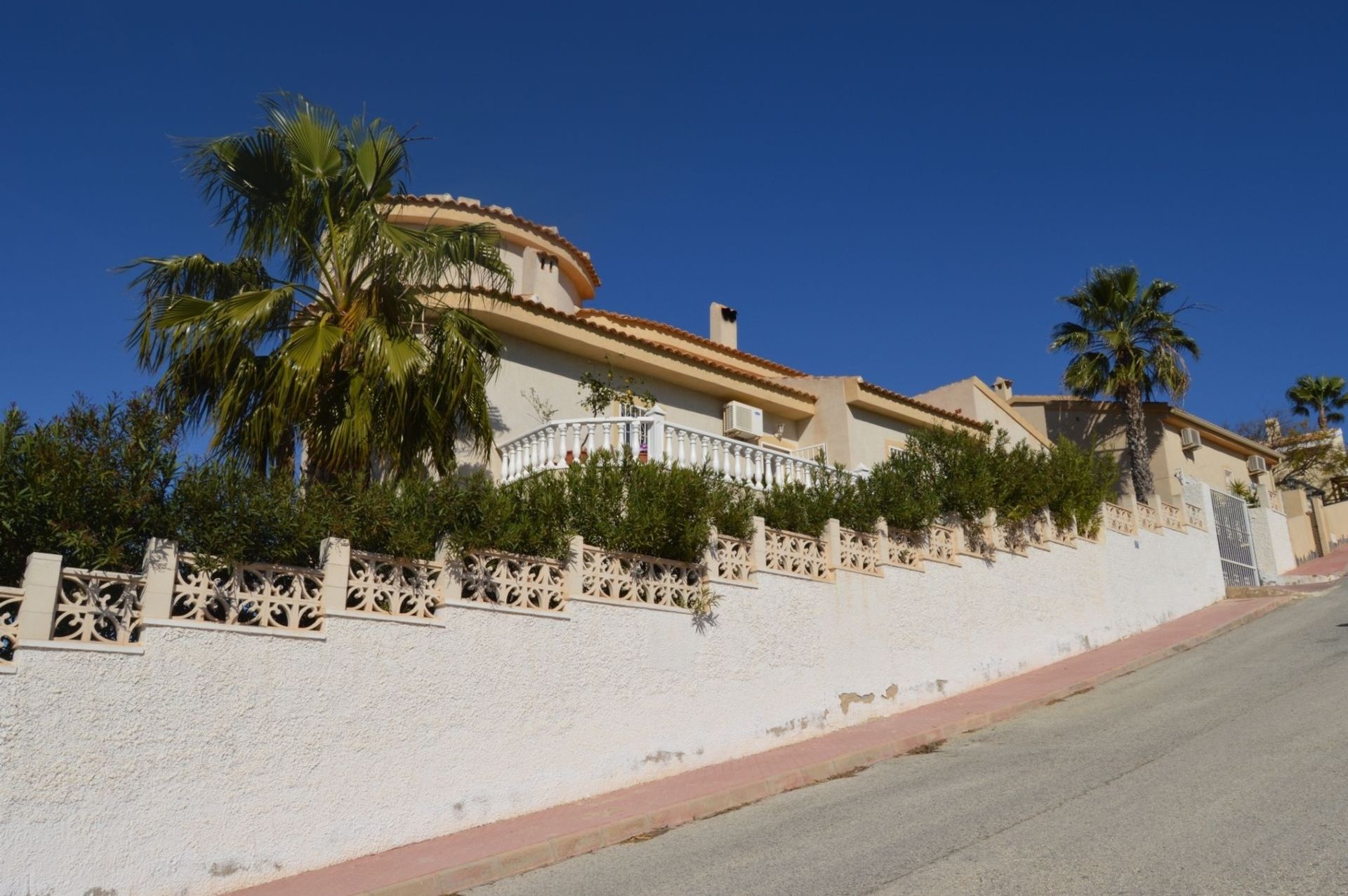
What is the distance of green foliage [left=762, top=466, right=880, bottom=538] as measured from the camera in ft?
38.2

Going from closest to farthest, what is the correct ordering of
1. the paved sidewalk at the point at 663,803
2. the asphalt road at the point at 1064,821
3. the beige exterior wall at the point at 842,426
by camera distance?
the asphalt road at the point at 1064,821 → the paved sidewalk at the point at 663,803 → the beige exterior wall at the point at 842,426

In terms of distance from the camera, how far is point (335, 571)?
24.8 feet

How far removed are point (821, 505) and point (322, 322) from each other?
6.09 m

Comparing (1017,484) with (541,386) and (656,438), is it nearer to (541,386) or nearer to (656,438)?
(656,438)

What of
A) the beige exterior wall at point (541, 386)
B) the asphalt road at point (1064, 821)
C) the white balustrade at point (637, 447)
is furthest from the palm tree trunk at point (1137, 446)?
the white balustrade at point (637, 447)

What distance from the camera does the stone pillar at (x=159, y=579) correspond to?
663cm

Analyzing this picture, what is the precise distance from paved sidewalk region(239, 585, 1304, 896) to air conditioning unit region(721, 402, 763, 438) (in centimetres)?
527

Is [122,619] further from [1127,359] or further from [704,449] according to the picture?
[1127,359]

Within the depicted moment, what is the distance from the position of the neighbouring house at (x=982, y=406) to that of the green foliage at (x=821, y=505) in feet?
30.1

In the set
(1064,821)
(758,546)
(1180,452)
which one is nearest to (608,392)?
(758,546)

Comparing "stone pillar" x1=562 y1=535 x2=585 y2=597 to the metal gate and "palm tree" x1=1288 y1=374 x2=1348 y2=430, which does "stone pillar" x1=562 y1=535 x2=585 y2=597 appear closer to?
the metal gate

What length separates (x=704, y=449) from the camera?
471 inches

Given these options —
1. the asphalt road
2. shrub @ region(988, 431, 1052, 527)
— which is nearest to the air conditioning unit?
shrub @ region(988, 431, 1052, 527)

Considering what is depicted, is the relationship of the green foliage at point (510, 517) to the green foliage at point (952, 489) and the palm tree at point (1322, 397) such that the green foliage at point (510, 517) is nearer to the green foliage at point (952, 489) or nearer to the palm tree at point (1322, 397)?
the green foliage at point (952, 489)
